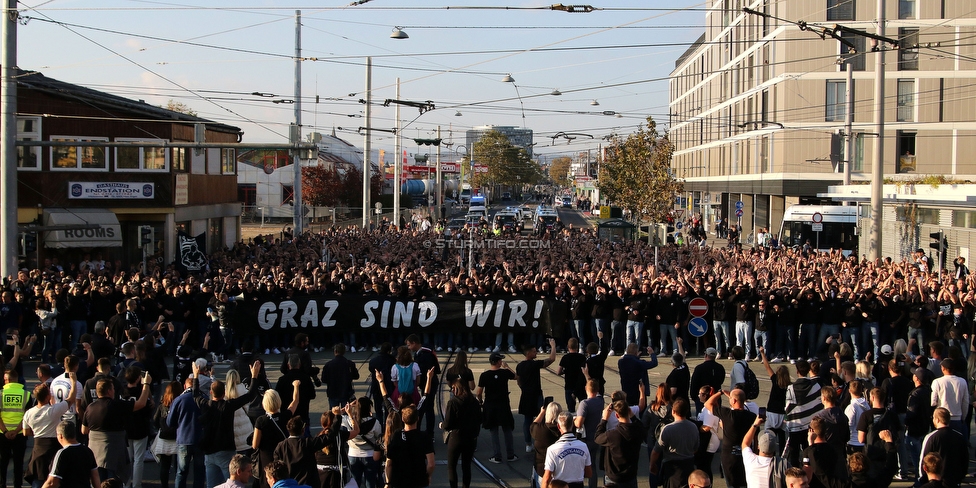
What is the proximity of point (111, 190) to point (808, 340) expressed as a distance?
74.7ft

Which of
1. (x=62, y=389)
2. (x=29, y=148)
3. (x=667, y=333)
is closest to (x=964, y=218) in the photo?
(x=667, y=333)

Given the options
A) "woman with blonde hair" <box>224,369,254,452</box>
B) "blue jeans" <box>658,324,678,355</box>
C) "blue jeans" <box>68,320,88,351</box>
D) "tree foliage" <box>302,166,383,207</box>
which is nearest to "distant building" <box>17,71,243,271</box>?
"blue jeans" <box>68,320,88,351</box>

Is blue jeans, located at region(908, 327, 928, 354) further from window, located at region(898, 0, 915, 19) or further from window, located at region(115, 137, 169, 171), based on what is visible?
window, located at region(898, 0, 915, 19)

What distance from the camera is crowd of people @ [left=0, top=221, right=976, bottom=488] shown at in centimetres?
798

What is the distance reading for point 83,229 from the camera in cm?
2717

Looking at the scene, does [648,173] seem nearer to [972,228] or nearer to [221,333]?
[972,228]

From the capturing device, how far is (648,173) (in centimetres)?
4684

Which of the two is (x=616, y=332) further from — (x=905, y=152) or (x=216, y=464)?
(x=905, y=152)

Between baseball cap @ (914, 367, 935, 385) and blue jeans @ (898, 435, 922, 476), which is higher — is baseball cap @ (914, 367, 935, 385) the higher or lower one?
the higher one

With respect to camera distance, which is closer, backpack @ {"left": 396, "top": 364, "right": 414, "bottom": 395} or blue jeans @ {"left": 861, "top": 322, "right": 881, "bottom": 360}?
backpack @ {"left": 396, "top": 364, "right": 414, "bottom": 395}

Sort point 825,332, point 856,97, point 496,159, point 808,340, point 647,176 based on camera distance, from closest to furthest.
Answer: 1. point 825,332
2. point 808,340
3. point 856,97
4. point 647,176
5. point 496,159

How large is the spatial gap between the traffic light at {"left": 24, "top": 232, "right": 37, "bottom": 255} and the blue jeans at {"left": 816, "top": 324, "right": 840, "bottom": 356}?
21.1 m

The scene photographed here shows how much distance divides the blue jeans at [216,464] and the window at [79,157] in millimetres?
22311

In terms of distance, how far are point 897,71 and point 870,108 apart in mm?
2143
